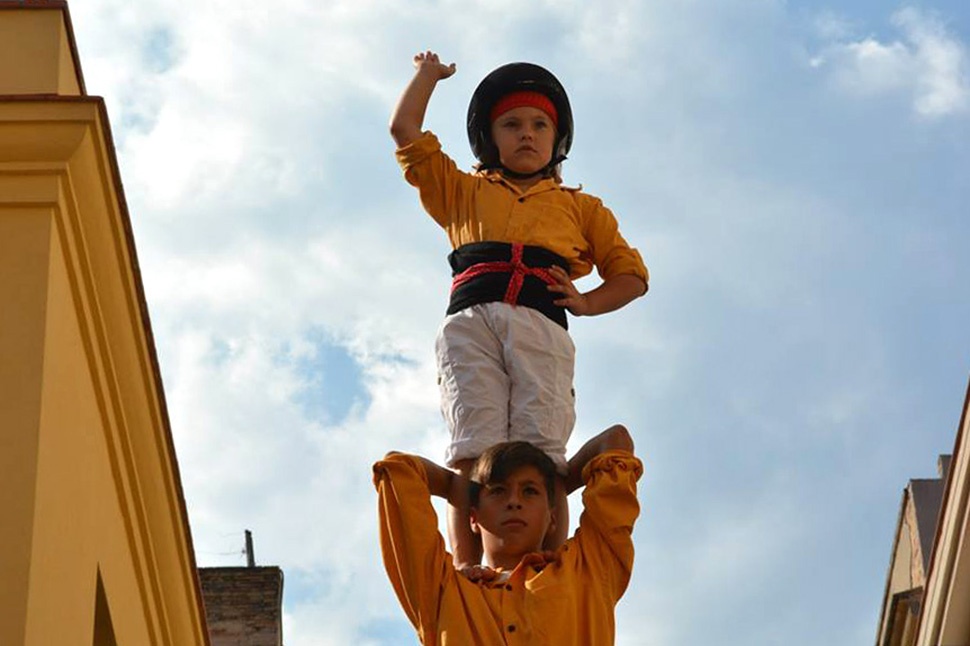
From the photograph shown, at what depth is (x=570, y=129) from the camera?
13.7 m

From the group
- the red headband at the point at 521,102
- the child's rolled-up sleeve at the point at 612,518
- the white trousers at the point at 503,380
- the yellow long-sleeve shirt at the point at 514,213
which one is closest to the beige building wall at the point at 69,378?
the white trousers at the point at 503,380

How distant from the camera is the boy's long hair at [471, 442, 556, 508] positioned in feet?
39.3

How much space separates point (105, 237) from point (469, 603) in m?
2.47

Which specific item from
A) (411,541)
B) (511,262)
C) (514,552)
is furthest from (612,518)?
(511,262)

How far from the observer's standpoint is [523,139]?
13438mm

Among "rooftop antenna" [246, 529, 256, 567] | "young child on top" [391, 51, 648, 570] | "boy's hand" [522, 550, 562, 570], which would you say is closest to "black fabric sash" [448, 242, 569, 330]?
"young child on top" [391, 51, 648, 570]

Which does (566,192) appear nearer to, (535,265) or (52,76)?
(535,265)

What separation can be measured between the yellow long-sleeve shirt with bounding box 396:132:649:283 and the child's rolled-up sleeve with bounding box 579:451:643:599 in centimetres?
152

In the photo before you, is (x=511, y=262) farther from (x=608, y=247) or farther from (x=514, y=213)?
(x=608, y=247)

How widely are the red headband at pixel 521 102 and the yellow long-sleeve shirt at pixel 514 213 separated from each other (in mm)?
344

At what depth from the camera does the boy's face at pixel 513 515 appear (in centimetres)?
1198

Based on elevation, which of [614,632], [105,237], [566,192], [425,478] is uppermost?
[566,192]

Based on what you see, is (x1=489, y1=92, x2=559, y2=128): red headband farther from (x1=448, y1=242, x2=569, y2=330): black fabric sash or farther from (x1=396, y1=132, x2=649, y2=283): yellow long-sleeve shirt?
(x1=448, y1=242, x2=569, y2=330): black fabric sash

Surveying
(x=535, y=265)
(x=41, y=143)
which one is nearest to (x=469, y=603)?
(x=535, y=265)
